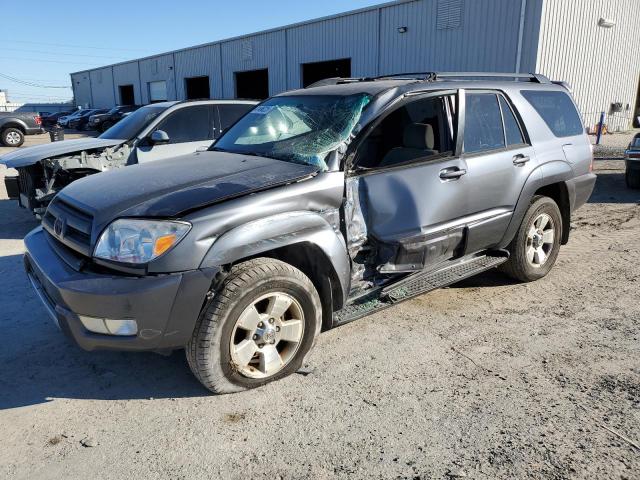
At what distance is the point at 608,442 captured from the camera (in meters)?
2.56

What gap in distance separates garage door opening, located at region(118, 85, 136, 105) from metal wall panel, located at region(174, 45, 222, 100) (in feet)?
37.9

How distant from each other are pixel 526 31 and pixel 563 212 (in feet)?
43.7

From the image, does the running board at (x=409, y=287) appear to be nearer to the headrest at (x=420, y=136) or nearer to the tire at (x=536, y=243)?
the tire at (x=536, y=243)

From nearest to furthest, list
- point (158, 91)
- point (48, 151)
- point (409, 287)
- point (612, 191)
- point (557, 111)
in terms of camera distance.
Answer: point (409, 287)
point (557, 111)
point (48, 151)
point (612, 191)
point (158, 91)

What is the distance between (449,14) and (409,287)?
1677 centimetres

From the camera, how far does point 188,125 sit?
7566mm

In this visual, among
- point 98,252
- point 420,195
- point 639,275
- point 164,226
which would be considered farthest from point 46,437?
point 639,275

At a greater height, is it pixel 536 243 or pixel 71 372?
pixel 536 243

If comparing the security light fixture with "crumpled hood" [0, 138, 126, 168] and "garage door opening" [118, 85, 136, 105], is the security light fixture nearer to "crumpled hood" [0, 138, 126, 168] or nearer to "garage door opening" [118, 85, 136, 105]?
"crumpled hood" [0, 138, 126, 168]

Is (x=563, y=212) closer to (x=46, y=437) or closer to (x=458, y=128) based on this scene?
(x=458, y=128)

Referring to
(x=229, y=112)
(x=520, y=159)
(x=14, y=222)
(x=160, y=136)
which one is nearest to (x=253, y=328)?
(x=520, y=159)

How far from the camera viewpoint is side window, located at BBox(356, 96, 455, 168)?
3.85 metres

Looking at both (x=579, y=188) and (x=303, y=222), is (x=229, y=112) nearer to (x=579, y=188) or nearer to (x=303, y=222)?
(x=579, y=188)

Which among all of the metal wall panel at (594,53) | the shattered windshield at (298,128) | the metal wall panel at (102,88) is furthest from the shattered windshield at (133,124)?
the metal wall panel at (102,88)
